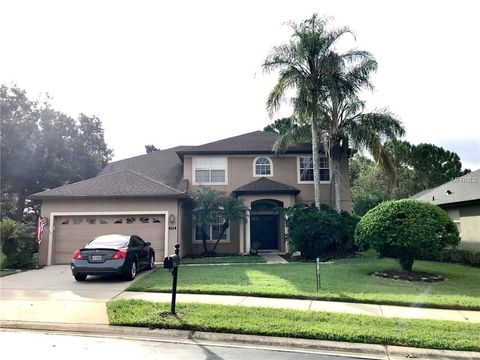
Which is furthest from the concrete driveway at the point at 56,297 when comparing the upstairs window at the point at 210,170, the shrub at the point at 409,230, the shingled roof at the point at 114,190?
the upstairs window at the point at 210,170

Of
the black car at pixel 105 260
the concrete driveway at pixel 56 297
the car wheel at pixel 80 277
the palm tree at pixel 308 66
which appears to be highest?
the palm tree at pixel 308 66

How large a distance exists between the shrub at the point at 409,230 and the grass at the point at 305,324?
15.3ft

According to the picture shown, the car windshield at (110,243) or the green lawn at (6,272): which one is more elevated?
the car windshield at (110,243)

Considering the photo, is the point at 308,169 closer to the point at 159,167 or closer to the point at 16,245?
the point at 159,167

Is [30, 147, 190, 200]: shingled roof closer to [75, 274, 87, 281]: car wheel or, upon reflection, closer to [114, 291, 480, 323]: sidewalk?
[75, 274, 87, 281]: car wheel

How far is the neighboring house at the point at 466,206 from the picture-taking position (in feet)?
52.2

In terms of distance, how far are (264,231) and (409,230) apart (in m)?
10.6

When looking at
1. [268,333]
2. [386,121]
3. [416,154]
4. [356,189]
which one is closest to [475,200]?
[386,121]

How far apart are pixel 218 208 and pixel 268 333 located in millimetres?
12422

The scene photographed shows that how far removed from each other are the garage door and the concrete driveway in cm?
338

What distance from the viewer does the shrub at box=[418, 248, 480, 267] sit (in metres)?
14.7

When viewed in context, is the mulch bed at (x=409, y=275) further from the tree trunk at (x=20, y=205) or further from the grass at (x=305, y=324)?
the tree trunk at (x=20, y=205)

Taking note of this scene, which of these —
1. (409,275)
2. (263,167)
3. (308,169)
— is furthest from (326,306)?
(308,169)

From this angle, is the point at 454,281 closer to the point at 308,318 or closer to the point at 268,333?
the point at 308,318
